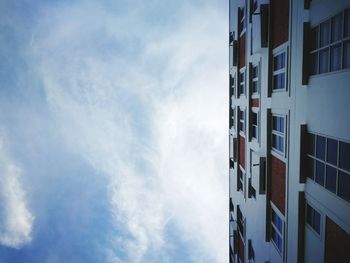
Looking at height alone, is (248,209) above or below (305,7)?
below

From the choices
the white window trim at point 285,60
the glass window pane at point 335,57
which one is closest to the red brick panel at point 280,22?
the white window trim at point 285,60

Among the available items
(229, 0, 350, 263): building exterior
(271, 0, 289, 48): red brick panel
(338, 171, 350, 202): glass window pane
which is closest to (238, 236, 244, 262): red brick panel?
(229, 0, 350, 263): building exterior

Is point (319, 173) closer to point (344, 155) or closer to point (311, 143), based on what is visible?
point (311, 143)

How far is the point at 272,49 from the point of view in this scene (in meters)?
14.9

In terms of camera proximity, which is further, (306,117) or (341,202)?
(306,117)

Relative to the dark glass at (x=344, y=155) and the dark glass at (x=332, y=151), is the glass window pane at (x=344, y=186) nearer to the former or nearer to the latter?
the dark glass at (x=344, y=155)

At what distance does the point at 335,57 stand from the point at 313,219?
21.8 ft

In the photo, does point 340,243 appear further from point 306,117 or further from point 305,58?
point 305,58

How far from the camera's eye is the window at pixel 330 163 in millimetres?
8375

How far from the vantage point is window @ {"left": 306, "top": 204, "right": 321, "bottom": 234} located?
10500 mm

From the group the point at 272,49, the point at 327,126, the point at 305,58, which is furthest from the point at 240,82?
the point at 327,126

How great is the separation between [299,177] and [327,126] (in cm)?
326

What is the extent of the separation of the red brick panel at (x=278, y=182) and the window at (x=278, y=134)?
2.08 ft

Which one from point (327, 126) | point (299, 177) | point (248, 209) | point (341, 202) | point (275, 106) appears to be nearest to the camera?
point (341, 202)
